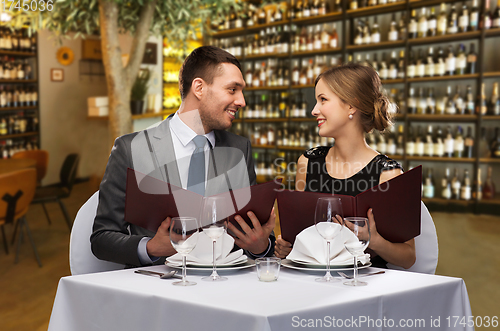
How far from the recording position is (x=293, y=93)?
6105 mm

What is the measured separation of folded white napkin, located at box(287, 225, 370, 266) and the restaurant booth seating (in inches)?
25.3

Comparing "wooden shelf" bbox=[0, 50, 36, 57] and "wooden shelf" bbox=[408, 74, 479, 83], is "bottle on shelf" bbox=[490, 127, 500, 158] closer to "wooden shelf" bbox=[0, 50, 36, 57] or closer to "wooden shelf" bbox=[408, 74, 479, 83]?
"wooden shelf" bbox=[408, 74, 479, 83]

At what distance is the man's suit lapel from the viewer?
156cm

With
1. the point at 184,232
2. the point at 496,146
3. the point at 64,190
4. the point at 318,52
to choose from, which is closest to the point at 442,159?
the point at 496,146

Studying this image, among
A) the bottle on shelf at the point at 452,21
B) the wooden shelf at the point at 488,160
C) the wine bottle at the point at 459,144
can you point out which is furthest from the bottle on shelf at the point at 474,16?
the wooden shelf at the point at 488,160

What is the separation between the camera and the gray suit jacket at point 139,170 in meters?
1.35

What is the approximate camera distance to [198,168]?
164cm

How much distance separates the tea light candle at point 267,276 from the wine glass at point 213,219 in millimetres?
99

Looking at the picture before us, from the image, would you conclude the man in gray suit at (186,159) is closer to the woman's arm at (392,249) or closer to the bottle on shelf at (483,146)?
the woman's arm at (392,249)

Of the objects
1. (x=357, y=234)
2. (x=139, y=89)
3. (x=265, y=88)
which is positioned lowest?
(x=357, y=234)

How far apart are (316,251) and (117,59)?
326 centimetres

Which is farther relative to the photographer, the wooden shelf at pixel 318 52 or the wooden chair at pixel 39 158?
the wooden shelf at pixel 318 52

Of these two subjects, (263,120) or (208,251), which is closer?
(208,251)

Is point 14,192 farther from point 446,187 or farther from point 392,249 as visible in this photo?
point 446,187
